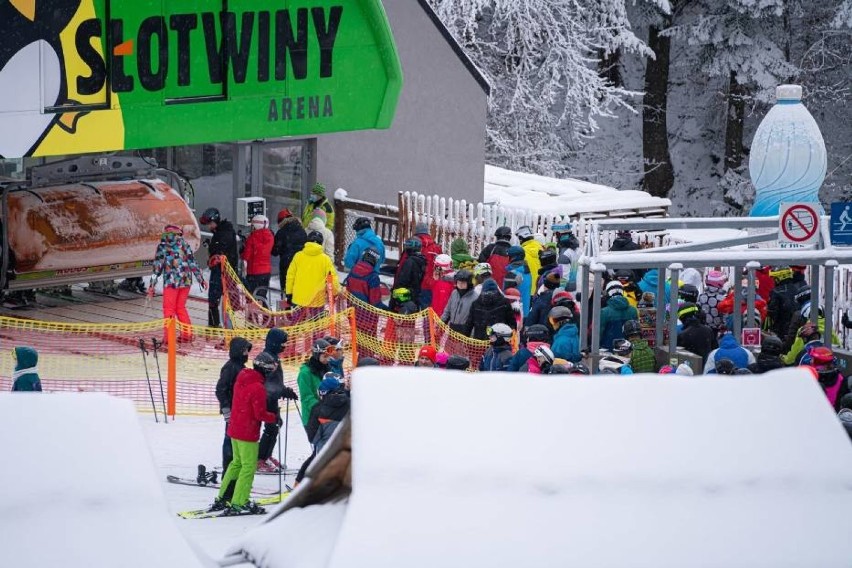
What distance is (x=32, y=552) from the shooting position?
3.22 m

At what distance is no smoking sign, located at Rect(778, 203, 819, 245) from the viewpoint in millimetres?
13844

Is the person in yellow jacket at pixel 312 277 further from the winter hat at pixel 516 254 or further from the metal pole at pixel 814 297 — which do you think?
the metal pole at pixel 814 297

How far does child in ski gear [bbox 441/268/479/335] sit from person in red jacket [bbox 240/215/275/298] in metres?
3.16

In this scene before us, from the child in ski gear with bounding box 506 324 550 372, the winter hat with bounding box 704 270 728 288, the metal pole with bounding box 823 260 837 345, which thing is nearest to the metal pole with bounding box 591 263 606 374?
the child in ski gear with bounding box 506 324 550 372

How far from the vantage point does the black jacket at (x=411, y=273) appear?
52.5 ft

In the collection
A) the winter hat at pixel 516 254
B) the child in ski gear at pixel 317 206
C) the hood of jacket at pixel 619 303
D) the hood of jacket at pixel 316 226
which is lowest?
the hood of jacket at pixel 619 303

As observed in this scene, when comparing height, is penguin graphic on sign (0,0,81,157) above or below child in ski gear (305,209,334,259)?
above

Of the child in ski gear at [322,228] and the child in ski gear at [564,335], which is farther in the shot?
the child in ski gear at [322,228]

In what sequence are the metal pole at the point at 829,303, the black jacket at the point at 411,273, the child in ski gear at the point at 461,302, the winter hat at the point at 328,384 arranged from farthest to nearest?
the black jacket at the point at 411,273 < the child in ski gear at the point at 461,302 < the metal pole at the point at 829,303 < the winter hat at the point at 328,384

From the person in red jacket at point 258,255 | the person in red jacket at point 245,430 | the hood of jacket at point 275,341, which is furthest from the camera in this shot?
the person in red jacket at point 258,255

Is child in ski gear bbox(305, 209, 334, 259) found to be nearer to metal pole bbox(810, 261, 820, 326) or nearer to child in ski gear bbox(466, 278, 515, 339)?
child in ski gear bbox(466, 278, 515, 339)

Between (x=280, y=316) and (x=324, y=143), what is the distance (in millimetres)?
6597

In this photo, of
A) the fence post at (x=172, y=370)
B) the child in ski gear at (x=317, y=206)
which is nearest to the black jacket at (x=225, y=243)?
the child in ski gear at (x=317, y=206)

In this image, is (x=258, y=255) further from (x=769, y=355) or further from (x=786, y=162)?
(x=786, y=162)
